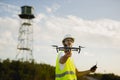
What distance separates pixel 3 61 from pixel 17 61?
1213 mm

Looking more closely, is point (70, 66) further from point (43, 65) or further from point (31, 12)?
point (31, 12)

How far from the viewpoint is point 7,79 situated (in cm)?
2361

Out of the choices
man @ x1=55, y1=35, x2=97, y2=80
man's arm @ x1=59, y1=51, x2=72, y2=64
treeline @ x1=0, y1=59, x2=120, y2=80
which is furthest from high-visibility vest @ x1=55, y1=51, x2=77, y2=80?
treeline @ x1=0, y1=59, x2=120, y2=80

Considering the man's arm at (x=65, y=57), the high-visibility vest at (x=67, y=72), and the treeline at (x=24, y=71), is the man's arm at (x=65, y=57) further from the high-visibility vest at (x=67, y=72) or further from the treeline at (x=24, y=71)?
the treeline at (x=24, y=71)

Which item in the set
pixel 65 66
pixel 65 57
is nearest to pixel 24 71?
pixel 65 66

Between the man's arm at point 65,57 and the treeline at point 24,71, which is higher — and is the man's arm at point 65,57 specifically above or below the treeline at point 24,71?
above

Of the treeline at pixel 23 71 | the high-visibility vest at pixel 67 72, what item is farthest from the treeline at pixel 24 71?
the high-visibility vest at pixel 67 72

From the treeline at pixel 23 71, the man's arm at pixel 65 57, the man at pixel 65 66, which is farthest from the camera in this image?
the treeline at pixel 23 71

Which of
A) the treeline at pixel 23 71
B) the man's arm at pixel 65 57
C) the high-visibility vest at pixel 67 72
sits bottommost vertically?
the treeline at pixel 23 71

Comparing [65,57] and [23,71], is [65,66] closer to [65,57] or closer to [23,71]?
→ [65,57]

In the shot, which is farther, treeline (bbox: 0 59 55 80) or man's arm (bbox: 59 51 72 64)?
treeline (bbox: 0 59 55 80)

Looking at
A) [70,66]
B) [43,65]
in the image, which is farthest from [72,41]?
[43,65]

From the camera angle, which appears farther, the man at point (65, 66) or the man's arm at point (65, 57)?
the man at point (65, 66)

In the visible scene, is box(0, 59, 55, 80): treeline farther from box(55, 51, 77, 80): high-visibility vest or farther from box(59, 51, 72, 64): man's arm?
box(59, 51, 72, 64): man's arm
